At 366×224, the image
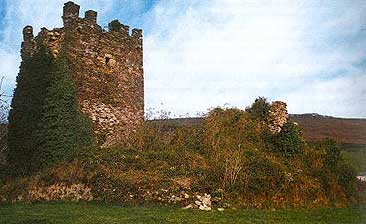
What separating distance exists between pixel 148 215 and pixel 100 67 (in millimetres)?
11268

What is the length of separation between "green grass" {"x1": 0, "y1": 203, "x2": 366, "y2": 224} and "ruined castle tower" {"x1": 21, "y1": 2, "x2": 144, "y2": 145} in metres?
7.56

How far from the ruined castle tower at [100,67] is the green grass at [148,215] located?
24.8 ft

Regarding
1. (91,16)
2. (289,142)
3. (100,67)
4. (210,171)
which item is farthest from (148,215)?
(91,16)

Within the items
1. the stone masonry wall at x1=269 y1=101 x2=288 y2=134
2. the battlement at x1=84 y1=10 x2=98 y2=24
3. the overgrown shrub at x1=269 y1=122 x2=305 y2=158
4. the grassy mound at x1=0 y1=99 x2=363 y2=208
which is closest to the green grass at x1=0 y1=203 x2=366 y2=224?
the grassy mound at x1=0 y1=99 x2=363 y2=208

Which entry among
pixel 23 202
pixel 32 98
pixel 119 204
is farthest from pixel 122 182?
pixel 32 98

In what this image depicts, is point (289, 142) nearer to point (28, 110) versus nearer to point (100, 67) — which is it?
point (100, 67)

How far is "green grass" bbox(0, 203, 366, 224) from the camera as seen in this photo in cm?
1123

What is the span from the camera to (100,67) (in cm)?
2181

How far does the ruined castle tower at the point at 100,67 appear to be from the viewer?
68.5 ft

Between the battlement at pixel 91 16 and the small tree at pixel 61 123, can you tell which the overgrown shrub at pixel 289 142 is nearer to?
the small tree at pixel 61 123

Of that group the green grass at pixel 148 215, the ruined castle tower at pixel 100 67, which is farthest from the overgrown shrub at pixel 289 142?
the ruined castle tower at pixel 100 67

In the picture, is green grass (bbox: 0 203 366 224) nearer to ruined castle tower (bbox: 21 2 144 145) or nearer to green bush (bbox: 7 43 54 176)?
green bush (bbox: 7 43 54 176)

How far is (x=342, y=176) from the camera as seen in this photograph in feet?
58.4

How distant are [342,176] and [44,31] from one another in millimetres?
14153
